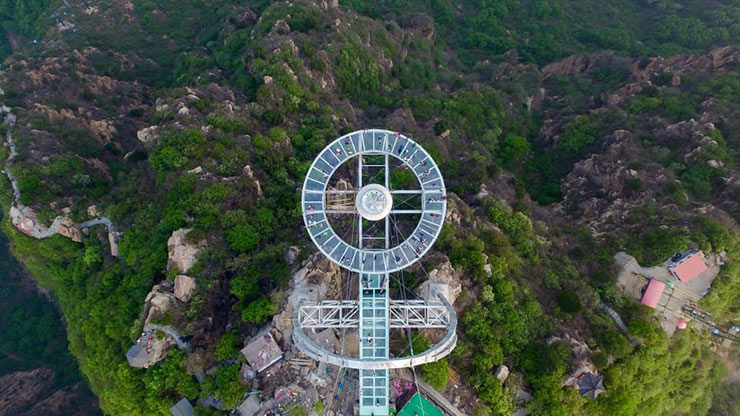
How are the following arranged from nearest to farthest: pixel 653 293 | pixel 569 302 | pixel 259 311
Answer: pixel 259 311 < pixel 569 302 < pixel 653 293

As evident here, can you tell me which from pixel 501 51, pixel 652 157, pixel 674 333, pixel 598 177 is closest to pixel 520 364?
pixel 674 333

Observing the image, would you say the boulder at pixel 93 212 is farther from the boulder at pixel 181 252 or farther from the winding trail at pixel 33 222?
the boulder at pixel 181 252

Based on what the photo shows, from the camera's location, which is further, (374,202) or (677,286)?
(677,286)

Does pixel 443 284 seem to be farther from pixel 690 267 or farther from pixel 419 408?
pixel 690 267

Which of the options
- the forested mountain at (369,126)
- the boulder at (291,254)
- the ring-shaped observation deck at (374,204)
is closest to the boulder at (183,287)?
the forested mountain at (369,126)

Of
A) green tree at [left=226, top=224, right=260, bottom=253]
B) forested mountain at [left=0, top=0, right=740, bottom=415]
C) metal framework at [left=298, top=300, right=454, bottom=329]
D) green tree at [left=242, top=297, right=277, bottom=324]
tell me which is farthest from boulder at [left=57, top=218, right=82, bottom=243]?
metal framework at [left=298, top=300, right=454, bottom=329]

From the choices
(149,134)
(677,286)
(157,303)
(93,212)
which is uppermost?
(149,134)

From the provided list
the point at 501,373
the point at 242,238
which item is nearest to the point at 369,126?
the point at 242,238
